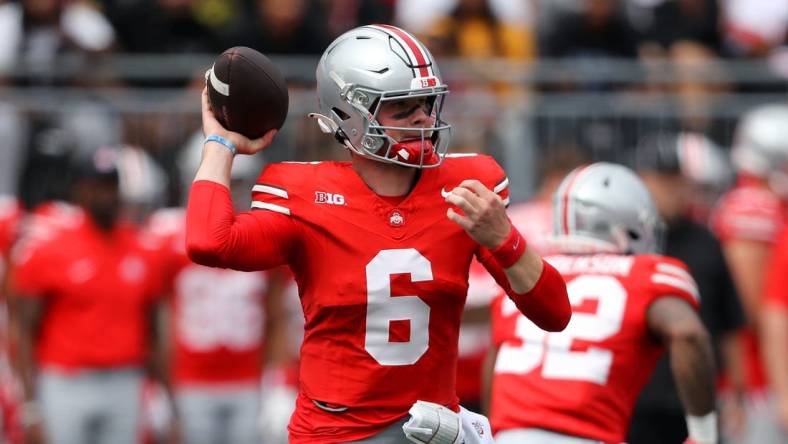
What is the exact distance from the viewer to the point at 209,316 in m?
9.89

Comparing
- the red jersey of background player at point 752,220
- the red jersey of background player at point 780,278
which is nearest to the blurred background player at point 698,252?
the red jersey of background player at point 780,278

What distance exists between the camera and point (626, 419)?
5.60m

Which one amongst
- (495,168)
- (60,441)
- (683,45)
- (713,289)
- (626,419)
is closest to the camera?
(495,168)

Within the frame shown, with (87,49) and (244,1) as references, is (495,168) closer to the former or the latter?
(87,49)

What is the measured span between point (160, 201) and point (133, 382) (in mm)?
1392

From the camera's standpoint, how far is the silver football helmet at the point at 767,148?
9.27 m

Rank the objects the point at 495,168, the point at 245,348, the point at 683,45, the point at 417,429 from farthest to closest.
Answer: the point at 683,45, the point at 245,348, the point at 495,168, the point at 417,429

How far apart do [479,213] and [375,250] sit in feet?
1.29

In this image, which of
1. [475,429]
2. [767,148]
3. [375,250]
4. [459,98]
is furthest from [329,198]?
[459,98]

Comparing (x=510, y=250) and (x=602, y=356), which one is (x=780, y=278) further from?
(x=510, y=250)

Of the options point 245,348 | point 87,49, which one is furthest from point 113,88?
point 245,348

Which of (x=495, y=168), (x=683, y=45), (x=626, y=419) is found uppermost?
(x=683, y=45)

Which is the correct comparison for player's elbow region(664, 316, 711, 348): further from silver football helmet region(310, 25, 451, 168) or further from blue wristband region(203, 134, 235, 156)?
blue wristband region(203, 134, 235, 156)

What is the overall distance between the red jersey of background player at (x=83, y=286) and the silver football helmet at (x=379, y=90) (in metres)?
4.85
